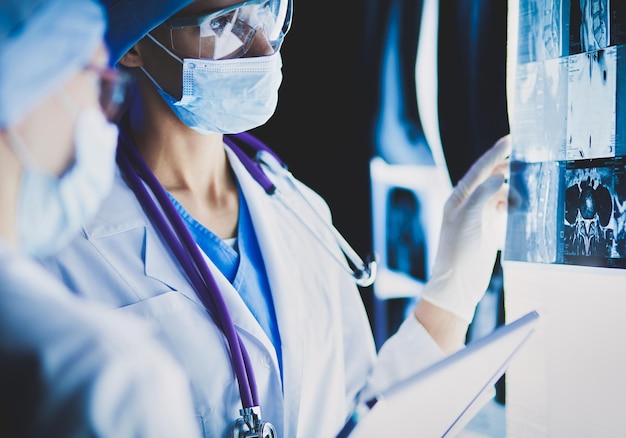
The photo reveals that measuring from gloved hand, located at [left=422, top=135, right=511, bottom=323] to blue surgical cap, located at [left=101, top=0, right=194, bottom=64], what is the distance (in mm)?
594

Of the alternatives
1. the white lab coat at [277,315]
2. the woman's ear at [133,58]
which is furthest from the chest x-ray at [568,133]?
the woman's ear at [133,58]

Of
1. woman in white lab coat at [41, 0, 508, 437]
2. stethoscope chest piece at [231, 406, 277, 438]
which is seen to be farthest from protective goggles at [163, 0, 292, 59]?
stethoscope chest piece at [231, 406, 277, 438]

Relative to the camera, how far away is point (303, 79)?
4.73ft

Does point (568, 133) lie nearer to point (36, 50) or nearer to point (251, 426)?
point (251, 426)

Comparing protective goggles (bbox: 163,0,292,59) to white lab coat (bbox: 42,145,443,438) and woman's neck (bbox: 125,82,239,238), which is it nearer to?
woman's neck (bbox: 125,82,239,238)

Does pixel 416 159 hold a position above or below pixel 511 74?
below

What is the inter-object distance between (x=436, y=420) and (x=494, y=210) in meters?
0.47

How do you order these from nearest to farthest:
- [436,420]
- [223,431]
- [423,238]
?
[436,420], [223,431], [423,238]

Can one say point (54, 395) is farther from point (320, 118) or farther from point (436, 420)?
point (320, 118)

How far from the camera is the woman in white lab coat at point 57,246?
0.33 meters

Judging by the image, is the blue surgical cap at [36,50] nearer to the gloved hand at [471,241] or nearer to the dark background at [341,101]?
the gloved hand at [471,241]

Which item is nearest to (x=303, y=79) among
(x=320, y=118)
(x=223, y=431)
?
(x=320, y=118)

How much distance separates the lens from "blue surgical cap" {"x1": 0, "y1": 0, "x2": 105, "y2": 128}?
36 centimetres

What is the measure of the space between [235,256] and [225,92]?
29 centimetres
